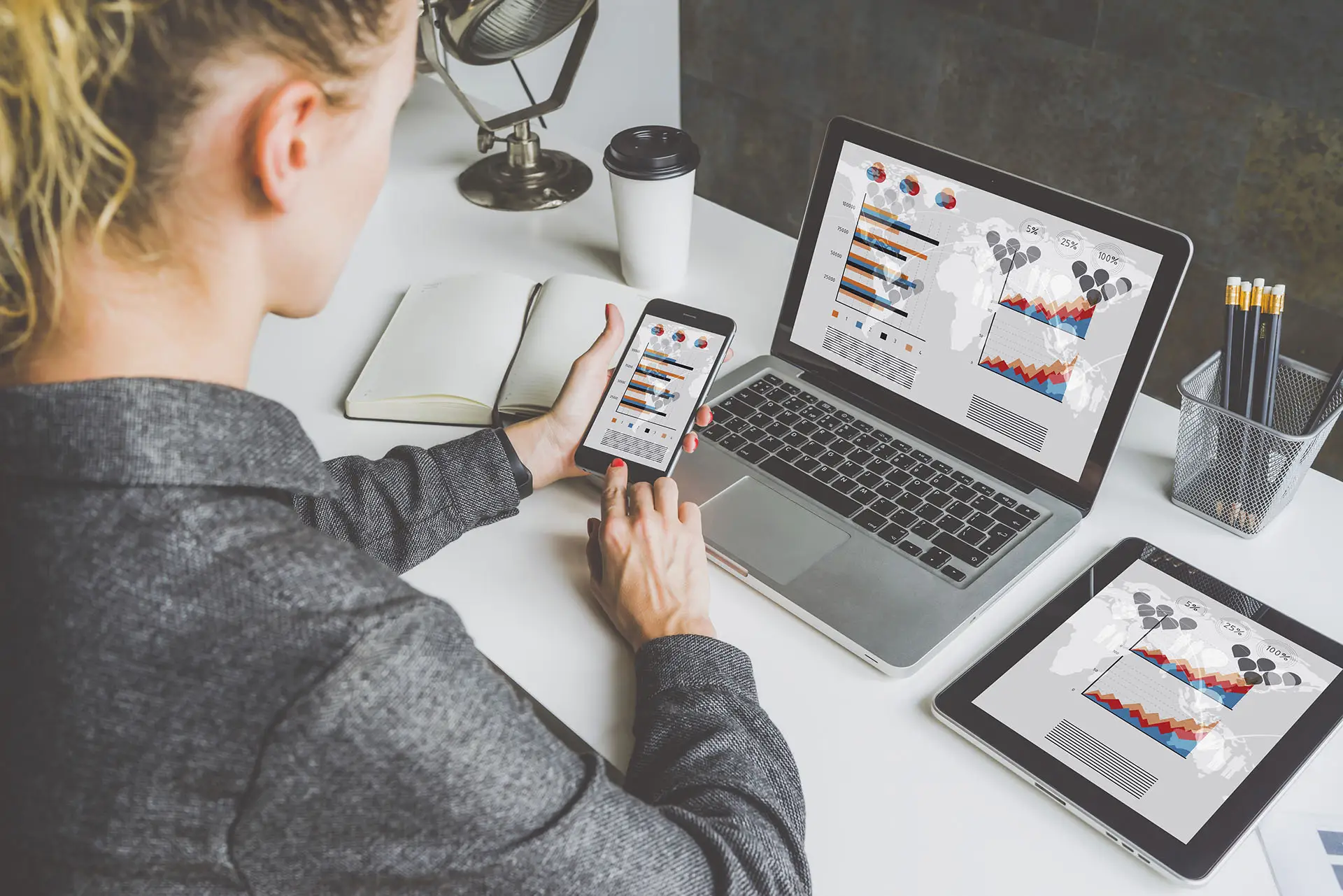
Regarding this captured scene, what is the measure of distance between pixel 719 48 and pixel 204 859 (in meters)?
2.54

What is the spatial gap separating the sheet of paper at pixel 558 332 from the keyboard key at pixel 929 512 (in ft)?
1.14

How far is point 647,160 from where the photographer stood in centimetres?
124

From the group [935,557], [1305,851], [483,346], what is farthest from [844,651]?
[483,346]

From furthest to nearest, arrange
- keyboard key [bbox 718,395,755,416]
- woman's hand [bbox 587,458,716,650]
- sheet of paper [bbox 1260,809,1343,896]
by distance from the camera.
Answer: keyboard key [bbox 718,395,755,416] < woman's hand [bbox 587,458,716,650] < sheet of paper [bbox 1260,809,1343,896]


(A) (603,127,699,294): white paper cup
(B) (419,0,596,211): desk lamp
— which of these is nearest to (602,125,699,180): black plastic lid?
(A) (603,127,699,294): white paper cup

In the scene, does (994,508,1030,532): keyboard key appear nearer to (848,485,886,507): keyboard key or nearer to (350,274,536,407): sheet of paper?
(848,485,886,507): keyboard key

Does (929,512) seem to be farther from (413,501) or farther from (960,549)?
(413,501)

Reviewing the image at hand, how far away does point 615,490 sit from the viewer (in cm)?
96

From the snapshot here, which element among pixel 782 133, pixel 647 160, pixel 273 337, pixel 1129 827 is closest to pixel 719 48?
pixel 782 133

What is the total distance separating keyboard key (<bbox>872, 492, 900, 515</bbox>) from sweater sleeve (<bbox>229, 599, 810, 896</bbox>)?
348 millimetres

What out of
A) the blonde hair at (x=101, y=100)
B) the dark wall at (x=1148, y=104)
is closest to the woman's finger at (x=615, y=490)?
the blonde hair at (x=101, y=100)

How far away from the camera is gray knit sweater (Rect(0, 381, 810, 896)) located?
0.52 m

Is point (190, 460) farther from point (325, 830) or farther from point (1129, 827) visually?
point (1129, 827)

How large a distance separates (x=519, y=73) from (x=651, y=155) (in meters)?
0.38
